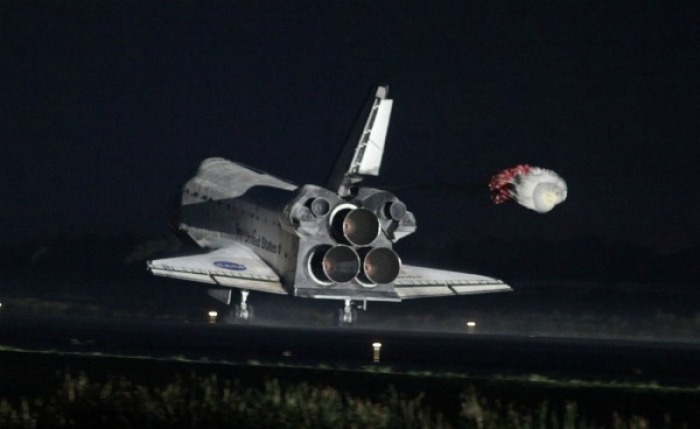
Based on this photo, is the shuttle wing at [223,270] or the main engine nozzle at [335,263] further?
the main engine nozzle at [335,263]

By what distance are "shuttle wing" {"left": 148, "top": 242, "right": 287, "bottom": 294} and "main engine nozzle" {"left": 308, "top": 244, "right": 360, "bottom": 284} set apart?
6.90 feet

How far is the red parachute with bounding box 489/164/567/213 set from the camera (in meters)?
37.2

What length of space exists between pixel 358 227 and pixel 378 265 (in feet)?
5.13

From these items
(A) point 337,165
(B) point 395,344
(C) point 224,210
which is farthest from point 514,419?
(C) point 224,210

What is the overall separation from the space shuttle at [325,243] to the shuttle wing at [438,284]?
0.04 meters

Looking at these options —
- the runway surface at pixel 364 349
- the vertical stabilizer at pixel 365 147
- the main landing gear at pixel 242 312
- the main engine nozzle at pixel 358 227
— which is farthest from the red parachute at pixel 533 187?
the main landing gear at pixel 242 312

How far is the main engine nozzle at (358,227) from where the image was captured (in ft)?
147

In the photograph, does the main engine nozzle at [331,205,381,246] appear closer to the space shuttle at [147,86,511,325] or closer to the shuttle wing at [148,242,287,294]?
the space shuttle at [147,86,511,325]

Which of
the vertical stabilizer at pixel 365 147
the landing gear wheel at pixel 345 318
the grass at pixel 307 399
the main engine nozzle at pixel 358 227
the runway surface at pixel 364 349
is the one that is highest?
the vertical stabilizer at pixel 365 147

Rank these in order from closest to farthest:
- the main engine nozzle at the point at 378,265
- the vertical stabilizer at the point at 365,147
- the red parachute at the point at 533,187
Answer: the red parachute at the point at 533,187 < the main engine nozzle at the point at 378,265 < the vertical stabilizer at the point at 365,147

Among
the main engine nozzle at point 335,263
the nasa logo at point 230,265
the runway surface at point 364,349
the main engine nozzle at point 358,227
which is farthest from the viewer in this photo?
the nasa logo at point 230,265

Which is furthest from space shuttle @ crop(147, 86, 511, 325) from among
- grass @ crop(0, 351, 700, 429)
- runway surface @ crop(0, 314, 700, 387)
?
grass @ crop(0, 351, 700, 429)

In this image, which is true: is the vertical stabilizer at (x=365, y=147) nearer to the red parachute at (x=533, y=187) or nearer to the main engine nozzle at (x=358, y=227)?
the main engine nozzle at (x=358, y=227)

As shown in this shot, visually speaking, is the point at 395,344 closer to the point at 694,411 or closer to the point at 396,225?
the point at 396,225
